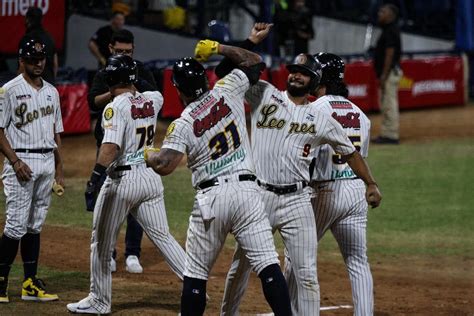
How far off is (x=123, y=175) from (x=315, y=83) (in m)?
1.72

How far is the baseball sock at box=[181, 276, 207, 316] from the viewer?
6941 millimetres

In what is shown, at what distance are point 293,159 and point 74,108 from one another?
9913 mm

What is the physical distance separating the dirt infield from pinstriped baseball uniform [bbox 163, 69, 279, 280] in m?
1.55

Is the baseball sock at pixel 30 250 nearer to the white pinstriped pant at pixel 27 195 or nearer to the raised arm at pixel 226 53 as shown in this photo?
the white pinstriped pant at pixel 27 195

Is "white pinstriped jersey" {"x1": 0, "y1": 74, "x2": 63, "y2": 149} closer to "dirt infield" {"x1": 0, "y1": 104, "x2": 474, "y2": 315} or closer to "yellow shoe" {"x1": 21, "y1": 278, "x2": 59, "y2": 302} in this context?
"yellow shoe" {"x1": 21, "y1": 278, "x2": 59, "y2": 302}

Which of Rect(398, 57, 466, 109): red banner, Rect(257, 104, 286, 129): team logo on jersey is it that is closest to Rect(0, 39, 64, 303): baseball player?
Rect(257, 104, 286, 129): team logo on jersey

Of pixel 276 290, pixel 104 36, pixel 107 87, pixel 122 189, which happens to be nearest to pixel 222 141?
pixel 276 290

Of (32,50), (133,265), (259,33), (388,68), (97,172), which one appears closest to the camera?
(259,33)

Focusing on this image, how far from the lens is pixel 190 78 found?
22.7 feet

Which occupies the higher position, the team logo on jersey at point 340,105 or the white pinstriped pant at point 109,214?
the team logo on jersey at point 340,105

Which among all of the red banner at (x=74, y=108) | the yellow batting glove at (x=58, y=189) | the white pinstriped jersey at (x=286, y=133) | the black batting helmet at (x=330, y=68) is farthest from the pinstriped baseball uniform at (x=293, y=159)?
the red banner at (x=74, y=108)

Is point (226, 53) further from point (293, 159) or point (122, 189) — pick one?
point (122, 189)

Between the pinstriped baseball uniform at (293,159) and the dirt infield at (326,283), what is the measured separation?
1330 mm

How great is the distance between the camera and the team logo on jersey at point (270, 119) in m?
7.26
